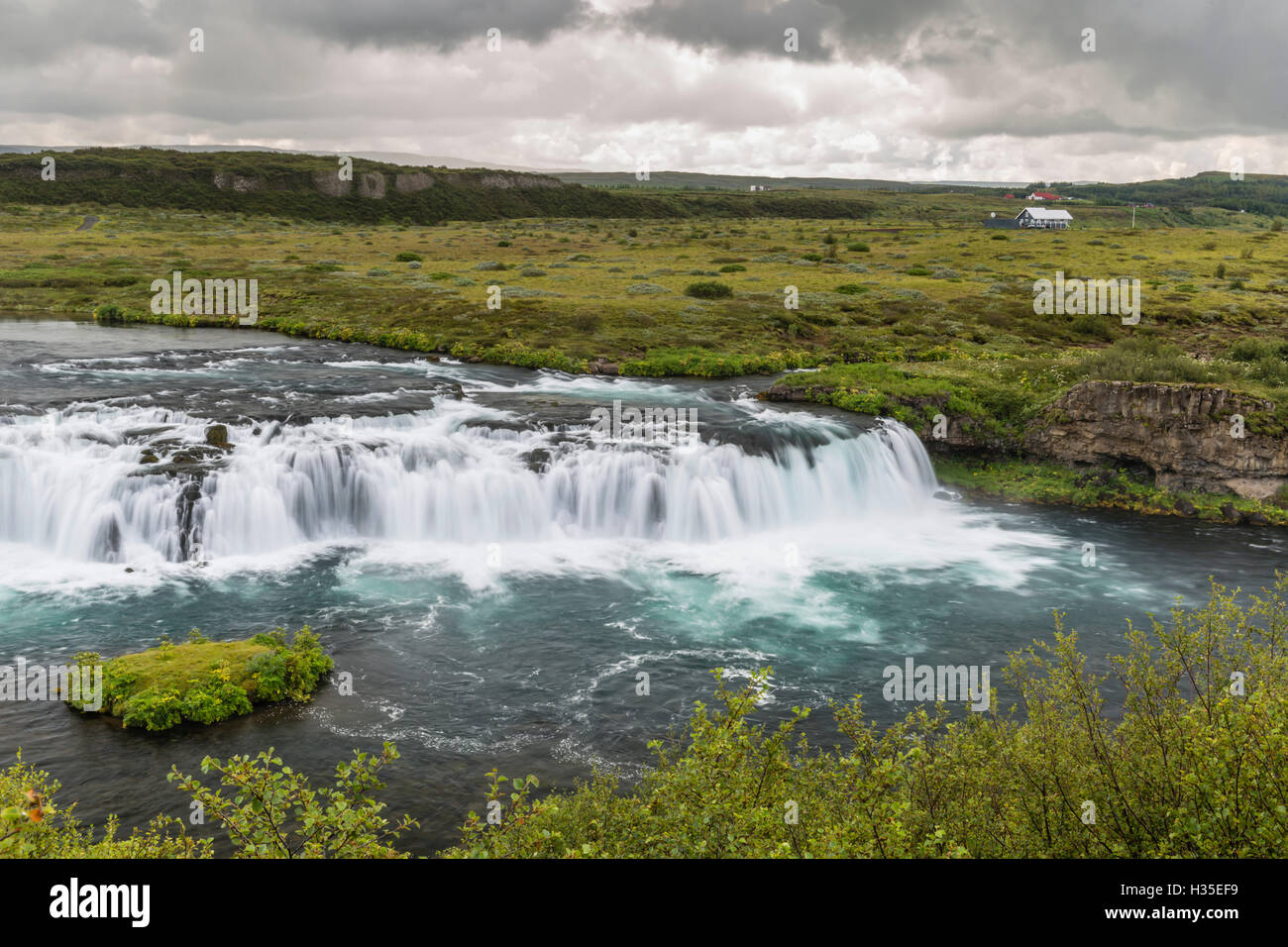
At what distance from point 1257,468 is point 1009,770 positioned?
91.4 ft

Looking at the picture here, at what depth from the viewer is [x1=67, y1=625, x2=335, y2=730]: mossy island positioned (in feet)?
55.3

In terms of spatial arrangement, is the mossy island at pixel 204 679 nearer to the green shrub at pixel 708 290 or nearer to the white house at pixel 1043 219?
the green shrub at pixel 708 290

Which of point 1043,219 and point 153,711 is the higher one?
point 1043,219

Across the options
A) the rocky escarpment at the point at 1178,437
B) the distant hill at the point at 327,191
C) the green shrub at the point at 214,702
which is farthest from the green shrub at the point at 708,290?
the distant hill at the point at 327,191

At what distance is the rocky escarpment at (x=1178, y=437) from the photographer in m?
32.4

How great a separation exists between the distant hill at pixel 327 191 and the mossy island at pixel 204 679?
5393 inches

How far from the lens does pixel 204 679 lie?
17500 mm

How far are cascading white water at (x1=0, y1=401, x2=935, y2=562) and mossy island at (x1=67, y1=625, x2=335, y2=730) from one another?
7676 mm

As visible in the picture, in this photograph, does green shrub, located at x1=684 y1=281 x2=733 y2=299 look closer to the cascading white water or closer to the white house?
the cascading white water

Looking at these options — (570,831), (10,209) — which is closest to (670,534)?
(570,831)

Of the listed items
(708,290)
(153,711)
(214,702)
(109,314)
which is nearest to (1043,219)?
(708,290)

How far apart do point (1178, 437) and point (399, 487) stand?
27.3 meters

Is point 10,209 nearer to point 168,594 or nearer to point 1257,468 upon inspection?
point 168,594

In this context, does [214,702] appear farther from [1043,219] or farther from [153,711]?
[1043,219]
